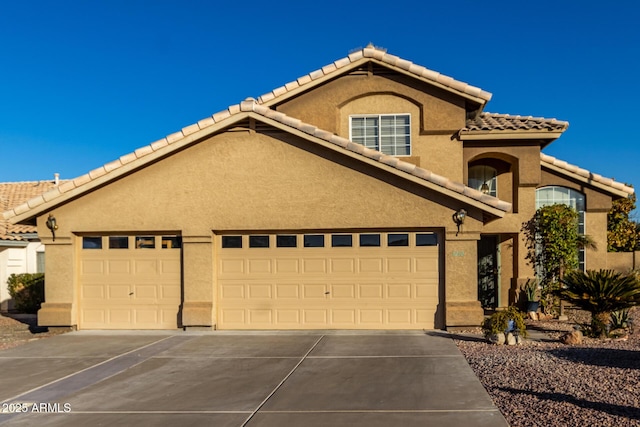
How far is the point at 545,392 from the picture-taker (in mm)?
7375

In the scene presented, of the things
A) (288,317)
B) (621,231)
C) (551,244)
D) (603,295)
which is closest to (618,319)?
(603,295)

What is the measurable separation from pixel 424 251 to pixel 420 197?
1279 millimetres

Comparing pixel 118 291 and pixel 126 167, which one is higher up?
pixel 126 167

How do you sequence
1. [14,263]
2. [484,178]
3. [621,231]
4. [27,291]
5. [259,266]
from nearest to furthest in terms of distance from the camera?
1. [259,266]
2. [484,178]
3. [27,291]
4. [14,263]
5. [621,231]

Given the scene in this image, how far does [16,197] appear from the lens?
2544cm

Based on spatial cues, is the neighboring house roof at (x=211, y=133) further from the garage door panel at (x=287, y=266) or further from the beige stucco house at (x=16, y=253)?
the beige stucco house at (x=16, y=253)

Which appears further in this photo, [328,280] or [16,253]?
[16,253]

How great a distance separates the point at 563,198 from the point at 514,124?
3204mm

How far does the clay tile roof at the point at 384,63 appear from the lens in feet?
49.5

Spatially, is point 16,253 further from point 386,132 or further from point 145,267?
point 386,132

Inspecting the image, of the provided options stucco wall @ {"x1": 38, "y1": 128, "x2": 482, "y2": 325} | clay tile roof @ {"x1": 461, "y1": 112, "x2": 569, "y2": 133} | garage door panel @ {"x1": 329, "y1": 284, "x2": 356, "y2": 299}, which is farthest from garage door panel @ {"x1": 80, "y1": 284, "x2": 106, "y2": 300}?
clay tile roof @ {"x1": 461, "y1": 112, "x2": 569, "y2": 133}

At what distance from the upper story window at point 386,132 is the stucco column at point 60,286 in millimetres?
8146

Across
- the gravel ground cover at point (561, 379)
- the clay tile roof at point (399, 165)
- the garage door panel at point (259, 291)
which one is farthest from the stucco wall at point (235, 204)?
the gravel ground cover at point (561, 379)

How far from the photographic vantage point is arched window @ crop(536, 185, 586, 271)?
680 inches
